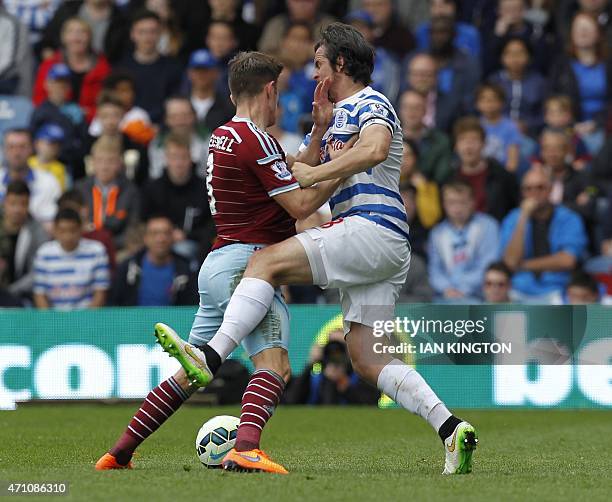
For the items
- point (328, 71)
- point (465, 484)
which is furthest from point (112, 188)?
point (465, 484)

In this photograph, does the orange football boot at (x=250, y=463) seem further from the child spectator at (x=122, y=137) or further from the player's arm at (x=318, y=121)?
the child spectator at (x=122, y=137)

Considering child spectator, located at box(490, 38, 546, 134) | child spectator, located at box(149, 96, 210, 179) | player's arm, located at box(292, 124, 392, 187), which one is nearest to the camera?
player's arm, located at box(292, 124, 392, 187)

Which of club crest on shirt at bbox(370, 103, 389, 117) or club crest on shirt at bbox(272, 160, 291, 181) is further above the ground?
club crest on shirt at bbox(370, 103, 389, 117)

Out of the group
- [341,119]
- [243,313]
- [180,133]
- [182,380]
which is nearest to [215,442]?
[182,380]

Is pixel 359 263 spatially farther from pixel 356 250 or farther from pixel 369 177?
pixel 369 177

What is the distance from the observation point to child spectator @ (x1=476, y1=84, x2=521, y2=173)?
51.4 feet

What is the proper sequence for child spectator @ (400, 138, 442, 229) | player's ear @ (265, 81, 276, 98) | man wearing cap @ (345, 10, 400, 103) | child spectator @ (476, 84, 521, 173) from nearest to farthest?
player's ear @ (265, 81, 276, 98), child spectator @ (400, 138, 442, 229), child spectator @ (476, 84, 521, 173), man wearing cap @ (345, 10, 400, 103)

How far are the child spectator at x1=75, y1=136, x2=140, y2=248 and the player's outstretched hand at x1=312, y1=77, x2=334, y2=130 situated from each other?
831 cm

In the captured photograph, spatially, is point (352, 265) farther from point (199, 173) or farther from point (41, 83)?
point (41, 83)

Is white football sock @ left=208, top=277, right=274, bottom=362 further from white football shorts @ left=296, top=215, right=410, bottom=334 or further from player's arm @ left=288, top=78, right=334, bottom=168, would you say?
player's arm @ left=288, top=78, right=334, bottom=168

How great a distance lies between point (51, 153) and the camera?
16359mm

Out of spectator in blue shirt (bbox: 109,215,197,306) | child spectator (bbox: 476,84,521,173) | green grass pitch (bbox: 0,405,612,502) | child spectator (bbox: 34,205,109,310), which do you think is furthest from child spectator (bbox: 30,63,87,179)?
child spectator (bbox: 476,84,521,173)

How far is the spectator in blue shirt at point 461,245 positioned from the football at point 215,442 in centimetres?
702

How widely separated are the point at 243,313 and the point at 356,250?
0.68 metres
